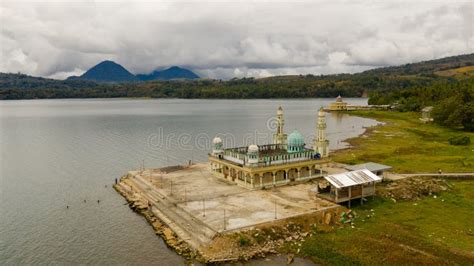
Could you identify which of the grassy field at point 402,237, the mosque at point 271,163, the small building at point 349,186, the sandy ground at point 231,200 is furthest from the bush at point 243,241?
the mosque at point 271,163

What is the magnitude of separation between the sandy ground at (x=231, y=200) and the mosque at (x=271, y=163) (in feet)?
5.22

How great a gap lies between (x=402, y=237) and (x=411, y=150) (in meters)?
46.3

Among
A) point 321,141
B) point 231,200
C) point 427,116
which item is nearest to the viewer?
point 231,200

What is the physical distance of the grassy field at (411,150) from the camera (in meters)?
63.5

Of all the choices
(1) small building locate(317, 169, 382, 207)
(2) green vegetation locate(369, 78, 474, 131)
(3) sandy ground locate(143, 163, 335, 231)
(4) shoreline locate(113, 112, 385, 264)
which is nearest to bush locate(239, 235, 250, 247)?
(4) shoreline locate(113, 112, 385, 264)

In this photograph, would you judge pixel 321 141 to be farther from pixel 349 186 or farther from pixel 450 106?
pixel 450 106

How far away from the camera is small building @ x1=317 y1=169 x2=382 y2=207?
1740 inches

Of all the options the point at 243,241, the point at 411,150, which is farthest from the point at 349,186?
the point at 411,150

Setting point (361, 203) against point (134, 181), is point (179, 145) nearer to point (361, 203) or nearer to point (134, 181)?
point (134, 181)

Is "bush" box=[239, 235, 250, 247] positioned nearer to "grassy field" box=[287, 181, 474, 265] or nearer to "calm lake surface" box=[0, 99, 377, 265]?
"calm lake surface" box=[0, 99, 377, 265]

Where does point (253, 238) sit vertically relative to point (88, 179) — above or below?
above

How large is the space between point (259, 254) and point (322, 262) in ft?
18.3

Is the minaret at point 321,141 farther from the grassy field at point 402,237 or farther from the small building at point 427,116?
the small building at point 427,116

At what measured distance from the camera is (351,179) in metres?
45.0
